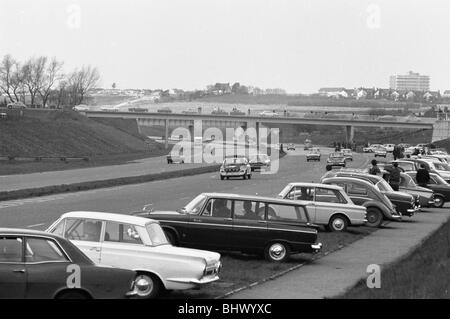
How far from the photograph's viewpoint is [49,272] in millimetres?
11516

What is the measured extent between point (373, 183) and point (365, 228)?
3785 millimetres

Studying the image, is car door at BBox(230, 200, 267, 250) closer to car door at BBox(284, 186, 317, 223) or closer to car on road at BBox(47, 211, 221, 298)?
car on road at BBox(47, 211, 221, 298)

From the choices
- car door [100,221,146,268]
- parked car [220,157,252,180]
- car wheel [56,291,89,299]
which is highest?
car door [100,221,146,268]

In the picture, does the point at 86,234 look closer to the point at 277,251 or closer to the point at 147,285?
the point at 147,285

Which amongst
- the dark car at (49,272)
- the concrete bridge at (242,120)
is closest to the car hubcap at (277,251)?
the dark car at (49,272)

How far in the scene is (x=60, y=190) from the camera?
135 ft

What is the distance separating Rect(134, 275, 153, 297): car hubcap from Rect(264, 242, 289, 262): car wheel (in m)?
5.91

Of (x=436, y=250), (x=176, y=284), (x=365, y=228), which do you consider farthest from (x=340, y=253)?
(x=176, y=284)

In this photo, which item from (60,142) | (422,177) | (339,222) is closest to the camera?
(339,222)

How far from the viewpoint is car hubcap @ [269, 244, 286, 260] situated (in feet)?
62.2

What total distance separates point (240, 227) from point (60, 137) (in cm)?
8400

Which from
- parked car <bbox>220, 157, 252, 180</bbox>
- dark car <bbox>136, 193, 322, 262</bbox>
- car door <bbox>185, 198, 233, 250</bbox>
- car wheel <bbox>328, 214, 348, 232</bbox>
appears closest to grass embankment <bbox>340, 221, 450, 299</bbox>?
dark car <bbox>136, 193, 322, 262</bbox>

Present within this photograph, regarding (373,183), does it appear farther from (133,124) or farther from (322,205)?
(133,124)

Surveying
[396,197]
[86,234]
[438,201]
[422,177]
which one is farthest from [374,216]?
[86,234]
